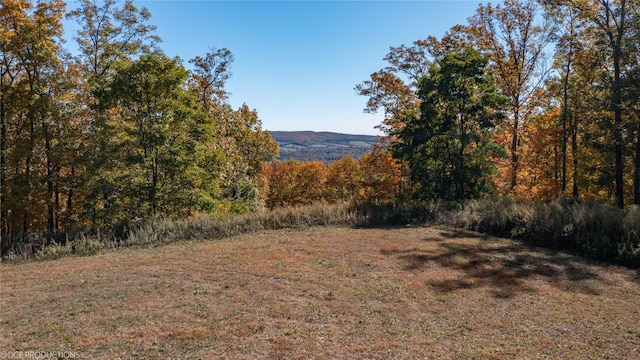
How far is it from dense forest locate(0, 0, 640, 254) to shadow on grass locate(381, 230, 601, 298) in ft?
19.2

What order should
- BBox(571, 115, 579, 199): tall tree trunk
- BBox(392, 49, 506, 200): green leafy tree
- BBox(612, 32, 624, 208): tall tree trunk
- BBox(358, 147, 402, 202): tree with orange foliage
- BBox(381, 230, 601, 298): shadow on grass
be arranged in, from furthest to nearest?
BBox(358, 147, 402, 202): tree with orange foliage
BBox(571, 115, 579, 199): tall tree trunk
BBox(392, 49, 506, 200): green leafy tree
BBox(612, 32, 624, 208): tall tree trunk
BBox(381, 230, 601, 298): shadow on grass

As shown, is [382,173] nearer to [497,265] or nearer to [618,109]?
[618,109]

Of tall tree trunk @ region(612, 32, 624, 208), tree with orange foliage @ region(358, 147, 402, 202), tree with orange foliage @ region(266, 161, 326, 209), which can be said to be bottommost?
tree with orange foliage @ region(266, 161, 326, 209)

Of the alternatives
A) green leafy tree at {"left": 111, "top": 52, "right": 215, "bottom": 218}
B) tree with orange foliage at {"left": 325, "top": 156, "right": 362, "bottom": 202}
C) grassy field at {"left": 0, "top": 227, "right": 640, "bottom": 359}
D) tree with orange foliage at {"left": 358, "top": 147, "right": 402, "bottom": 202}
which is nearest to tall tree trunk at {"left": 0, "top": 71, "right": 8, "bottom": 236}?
green leafy tree at {"left": 111, "top": 52, "right": 215, "bottom": 218}

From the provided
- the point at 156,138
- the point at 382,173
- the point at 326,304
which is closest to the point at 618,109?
the point at 382,173

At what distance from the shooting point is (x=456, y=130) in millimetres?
14023

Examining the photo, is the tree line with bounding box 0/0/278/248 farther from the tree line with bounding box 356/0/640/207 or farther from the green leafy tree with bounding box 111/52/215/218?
the tree line with bounding box 356/0/640/207

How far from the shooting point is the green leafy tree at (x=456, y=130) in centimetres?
1375

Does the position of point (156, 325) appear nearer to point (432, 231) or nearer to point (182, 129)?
point (432, 231)

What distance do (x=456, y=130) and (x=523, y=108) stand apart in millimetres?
7462

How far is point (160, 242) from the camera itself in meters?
9.87

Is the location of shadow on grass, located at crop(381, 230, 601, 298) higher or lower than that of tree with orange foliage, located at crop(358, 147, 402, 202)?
lower

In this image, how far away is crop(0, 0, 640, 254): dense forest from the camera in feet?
39.7

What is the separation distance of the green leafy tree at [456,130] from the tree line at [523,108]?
40 mm
